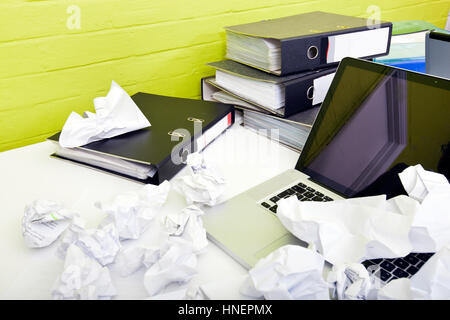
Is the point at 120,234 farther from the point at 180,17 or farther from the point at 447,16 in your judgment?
the point at 447,16

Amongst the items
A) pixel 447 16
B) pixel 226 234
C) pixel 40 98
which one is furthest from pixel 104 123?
pixel 447 16

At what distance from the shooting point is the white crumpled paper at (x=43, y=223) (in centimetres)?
62

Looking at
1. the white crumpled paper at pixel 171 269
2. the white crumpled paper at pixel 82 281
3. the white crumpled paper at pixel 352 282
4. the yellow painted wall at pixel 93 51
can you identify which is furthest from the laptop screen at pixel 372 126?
the yellow painted wall at pixel 93 51

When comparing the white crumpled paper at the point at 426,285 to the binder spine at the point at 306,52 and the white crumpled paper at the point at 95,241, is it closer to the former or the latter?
the white crumpled paper at the point at 95,241

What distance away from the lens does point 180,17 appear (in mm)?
1135

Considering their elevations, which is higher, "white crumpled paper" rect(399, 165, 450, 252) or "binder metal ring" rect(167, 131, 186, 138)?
"binder metal ring" rect(167, 131, 186, 138)

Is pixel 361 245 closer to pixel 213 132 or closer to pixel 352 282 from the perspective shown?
pixel 352 282

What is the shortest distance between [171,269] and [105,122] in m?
0.42

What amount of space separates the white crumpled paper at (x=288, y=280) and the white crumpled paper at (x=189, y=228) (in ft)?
0.41

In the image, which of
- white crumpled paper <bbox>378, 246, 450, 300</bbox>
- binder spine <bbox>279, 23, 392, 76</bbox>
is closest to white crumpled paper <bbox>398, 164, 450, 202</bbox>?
white crumpled paper <bbox>378, 246, 450, 300</bbox>

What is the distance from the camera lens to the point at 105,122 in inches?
33.2

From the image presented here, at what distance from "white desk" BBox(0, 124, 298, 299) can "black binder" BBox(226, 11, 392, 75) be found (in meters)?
0.20

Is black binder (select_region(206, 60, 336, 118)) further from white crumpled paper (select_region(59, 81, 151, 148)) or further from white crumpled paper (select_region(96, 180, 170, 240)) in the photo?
white crumpled paper (select_region(96, 180, 170, 240))

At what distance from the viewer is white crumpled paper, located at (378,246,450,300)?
477mm
